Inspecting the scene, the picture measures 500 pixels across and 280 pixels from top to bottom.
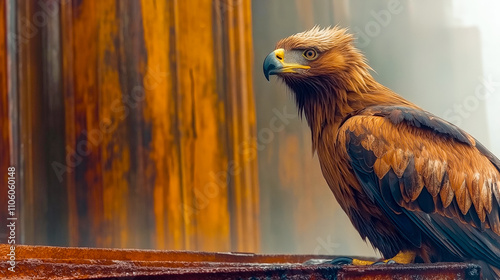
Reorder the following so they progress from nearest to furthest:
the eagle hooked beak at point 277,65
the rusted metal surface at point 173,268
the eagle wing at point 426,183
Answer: the rusted metal surface at point 173,268
the eagle wing at point 426,183
the eagle hooked beak at point 277,65

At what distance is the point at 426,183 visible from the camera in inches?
112

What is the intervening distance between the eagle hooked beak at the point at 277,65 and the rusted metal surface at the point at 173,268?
98 cm

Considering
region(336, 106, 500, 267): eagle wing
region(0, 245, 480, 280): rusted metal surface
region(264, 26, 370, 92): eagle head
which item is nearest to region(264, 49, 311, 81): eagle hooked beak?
region(264, 26, 370, 92): eagle head

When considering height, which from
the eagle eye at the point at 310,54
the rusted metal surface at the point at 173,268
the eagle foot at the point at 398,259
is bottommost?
the eagle foot at the point at 398,259

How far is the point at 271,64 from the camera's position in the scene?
3363mm

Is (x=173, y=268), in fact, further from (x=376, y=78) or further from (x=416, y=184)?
(x=376, y=78)

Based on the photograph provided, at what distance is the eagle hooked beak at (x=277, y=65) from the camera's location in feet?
11.0

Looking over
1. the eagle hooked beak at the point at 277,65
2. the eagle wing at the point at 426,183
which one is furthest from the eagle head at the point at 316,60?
the eagle wing at the point at 426,183

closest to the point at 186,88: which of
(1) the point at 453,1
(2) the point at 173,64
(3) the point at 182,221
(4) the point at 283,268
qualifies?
(2) the point at 173,64

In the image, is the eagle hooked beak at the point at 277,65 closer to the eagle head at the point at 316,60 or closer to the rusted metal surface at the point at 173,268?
the eagle head at the point at 316,60

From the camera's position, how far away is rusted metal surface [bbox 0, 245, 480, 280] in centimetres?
173

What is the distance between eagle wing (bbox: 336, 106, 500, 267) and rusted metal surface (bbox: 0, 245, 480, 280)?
58cm

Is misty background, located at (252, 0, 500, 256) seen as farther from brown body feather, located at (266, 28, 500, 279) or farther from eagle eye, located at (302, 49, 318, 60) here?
brown body feather, located at (266, 28, 500, 279)

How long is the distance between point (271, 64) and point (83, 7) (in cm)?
220
